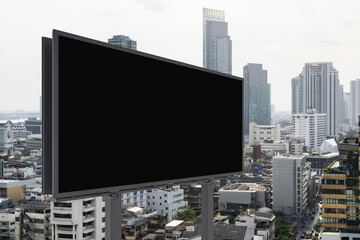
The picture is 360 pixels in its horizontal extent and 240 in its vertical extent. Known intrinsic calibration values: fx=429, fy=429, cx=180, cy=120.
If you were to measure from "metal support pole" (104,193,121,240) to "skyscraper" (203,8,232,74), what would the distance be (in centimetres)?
410

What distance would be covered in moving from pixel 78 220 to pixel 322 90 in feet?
20.6

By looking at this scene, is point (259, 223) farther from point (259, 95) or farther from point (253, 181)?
point (259, 95)

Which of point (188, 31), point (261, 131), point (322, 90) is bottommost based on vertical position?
point (261, 131)

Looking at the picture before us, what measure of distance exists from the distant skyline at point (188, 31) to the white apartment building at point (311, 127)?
21.4 inches

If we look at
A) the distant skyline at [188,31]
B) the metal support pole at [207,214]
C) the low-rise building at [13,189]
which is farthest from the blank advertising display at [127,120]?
the low-rise building at [13,189]

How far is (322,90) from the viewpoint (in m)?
7.85

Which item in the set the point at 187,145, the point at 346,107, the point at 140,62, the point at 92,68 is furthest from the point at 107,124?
the point at 346,107

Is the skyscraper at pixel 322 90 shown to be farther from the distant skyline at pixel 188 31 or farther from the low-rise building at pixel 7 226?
the low-rise building at pixel 7 226

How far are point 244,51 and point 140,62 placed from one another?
5.11 meters

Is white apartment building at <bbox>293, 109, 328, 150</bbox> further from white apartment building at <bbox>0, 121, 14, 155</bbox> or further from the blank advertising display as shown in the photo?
the blank advertising display

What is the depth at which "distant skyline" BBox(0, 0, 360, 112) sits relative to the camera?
10.0ft

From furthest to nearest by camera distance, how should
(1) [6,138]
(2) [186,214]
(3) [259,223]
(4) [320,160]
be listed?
(4) [320,160], (3) [259,223], (2) [186,214], (1) [6,138]

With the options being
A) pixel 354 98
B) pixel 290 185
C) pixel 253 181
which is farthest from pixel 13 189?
pixel 354 98

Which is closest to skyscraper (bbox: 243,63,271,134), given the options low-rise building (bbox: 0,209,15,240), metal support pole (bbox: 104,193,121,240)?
low-rise building (bbox: 0,209,15,240)
